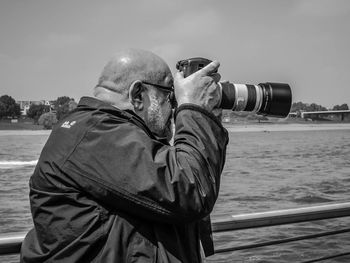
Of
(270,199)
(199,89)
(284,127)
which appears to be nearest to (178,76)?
(199,89)

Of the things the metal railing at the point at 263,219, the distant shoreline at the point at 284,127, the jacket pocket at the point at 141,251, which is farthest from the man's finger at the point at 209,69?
the distant shoreline at the point at 284,127

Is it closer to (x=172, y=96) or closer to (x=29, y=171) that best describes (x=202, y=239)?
(x=172, y=96)

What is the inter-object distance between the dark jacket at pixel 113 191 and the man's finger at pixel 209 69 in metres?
0.32

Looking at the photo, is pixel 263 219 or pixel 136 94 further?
pixel 263 219

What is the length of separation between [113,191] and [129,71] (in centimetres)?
47

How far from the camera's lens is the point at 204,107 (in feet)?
5.89

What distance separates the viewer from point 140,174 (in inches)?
60.2

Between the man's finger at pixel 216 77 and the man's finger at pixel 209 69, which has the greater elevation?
the man's finger at pixel 209 69

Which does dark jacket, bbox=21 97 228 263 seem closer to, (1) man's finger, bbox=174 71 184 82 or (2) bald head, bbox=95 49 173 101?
(2) bald head, bbox=95 49 173 101

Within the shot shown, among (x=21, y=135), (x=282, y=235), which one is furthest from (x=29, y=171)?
(x=21, y=135)

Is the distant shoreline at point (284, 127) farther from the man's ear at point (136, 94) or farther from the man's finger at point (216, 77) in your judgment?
the man's ear at point (136, 94)

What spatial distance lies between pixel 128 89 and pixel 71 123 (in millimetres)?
259

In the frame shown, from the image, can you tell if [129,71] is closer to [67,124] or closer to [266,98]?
[67,124]

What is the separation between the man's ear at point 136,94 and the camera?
1760 millimetres
